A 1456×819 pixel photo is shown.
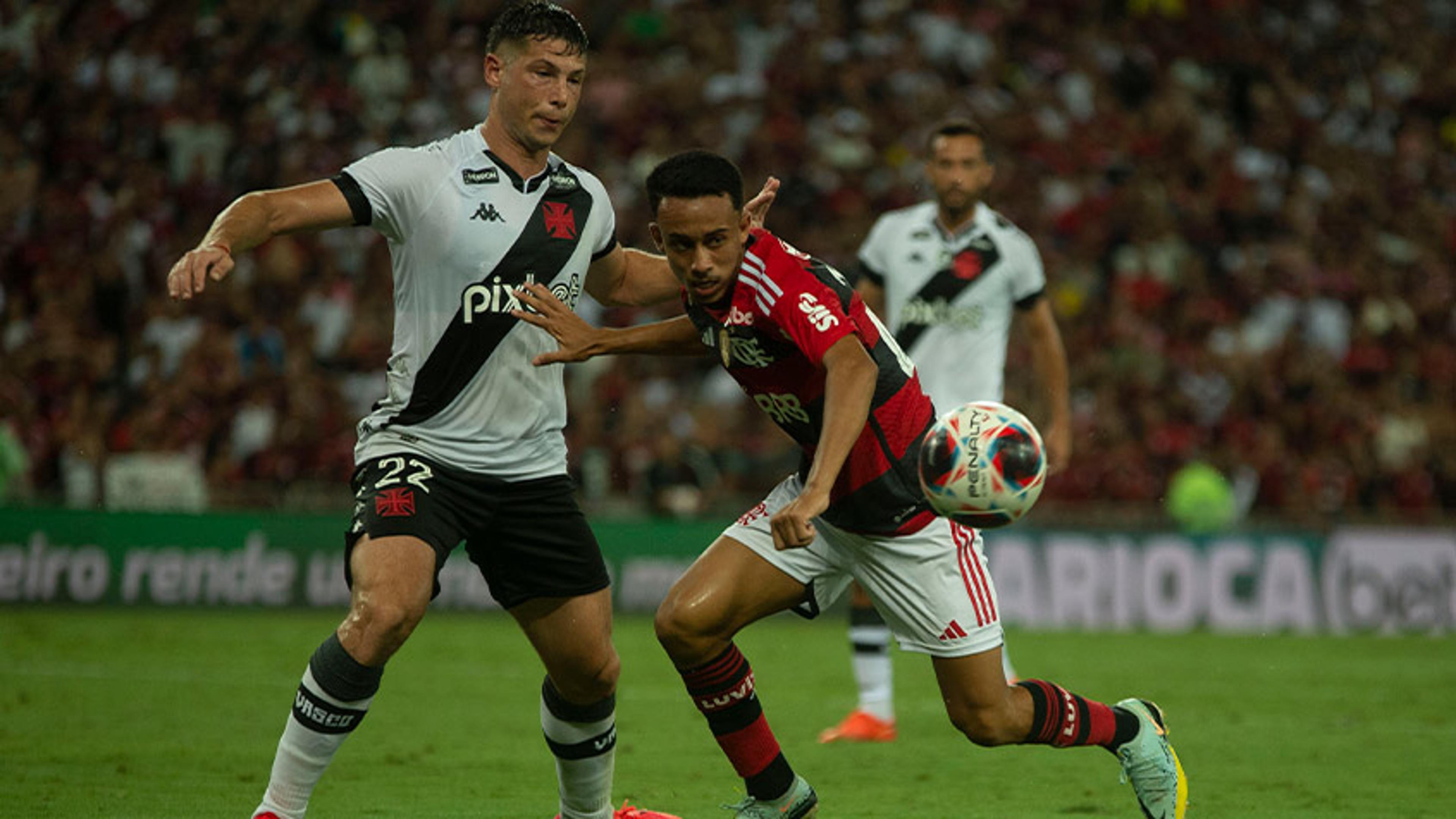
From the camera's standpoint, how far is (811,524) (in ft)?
18.3

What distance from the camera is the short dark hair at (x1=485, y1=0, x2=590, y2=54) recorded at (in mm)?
5969

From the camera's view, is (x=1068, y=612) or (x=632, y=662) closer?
(x=632, y=662)

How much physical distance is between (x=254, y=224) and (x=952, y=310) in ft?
16.5

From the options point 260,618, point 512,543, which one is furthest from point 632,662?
point 512,543

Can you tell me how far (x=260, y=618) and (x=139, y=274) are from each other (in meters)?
4.49

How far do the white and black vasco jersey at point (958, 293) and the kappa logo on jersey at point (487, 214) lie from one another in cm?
407

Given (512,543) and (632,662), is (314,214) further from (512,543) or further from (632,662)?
(632,662)

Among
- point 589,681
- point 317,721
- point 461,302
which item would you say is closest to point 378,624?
point 317,721

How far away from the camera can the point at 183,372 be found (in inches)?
698

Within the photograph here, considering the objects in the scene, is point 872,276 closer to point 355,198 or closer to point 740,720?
Result: point 740,720

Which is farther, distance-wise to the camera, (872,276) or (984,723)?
(872,276)

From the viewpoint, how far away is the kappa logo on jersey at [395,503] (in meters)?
5.68

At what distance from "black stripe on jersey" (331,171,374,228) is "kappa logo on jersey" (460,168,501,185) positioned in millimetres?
346

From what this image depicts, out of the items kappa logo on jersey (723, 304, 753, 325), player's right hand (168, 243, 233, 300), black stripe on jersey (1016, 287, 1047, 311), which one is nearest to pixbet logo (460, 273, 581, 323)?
kappa logo on jersey (723, 304, 753, 325)
